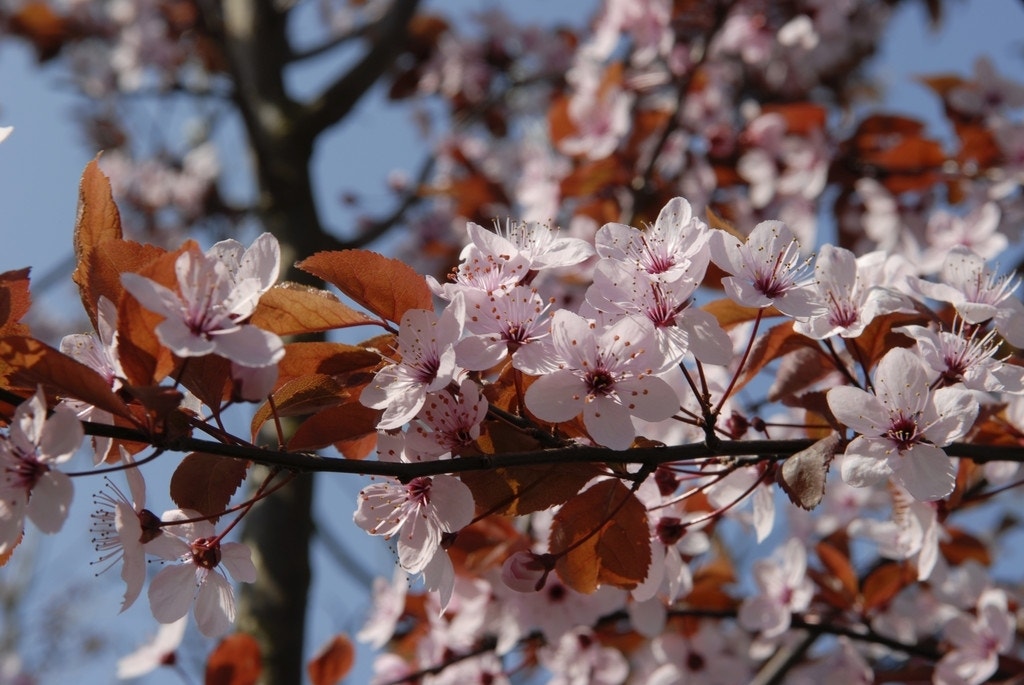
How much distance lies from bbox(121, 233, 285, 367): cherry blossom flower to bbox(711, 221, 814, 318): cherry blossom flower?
0.43m

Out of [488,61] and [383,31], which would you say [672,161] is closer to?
[383,31]

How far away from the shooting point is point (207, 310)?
2.61 feet

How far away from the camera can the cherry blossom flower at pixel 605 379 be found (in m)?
0.87

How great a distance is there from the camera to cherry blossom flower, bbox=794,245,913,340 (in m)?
0.95

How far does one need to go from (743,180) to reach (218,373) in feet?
7.09

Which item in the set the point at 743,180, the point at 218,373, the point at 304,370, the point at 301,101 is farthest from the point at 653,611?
the point at 301,101

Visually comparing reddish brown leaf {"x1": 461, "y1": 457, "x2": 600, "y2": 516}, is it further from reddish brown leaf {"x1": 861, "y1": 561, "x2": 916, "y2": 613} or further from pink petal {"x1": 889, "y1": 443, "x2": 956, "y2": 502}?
reddish brown leaf {"x1": 861, "y1": 561, "x2": 916, "y2": 613}

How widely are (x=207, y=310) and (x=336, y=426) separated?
168 mm

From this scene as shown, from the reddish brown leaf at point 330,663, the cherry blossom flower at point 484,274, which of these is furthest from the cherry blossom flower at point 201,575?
the reddish brown leaf at point 330,663

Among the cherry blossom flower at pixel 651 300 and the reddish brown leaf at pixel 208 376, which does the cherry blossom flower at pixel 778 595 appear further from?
the reddish brown leaf at pixel 208 376

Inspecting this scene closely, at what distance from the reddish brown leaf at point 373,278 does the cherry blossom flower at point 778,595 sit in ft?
2.99

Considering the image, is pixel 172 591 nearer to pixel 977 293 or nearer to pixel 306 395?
pixel 306 395

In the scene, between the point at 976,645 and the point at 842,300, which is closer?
the point at 842,300

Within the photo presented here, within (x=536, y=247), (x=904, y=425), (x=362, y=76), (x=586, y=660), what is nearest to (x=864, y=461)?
(x=904, y=425)
